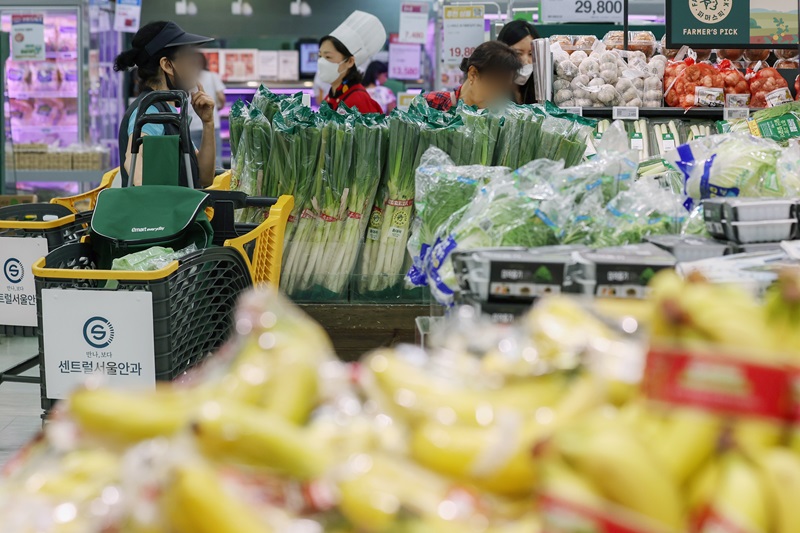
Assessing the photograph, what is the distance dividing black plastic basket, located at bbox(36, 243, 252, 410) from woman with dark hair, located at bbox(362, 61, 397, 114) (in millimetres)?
7364

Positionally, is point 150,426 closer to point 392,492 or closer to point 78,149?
point 392,492

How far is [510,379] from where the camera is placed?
1005 mm

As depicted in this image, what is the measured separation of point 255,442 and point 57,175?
8.24 metres

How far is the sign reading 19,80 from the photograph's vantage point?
6906 mm

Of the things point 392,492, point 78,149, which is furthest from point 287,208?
point 78,149

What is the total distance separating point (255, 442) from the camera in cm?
82

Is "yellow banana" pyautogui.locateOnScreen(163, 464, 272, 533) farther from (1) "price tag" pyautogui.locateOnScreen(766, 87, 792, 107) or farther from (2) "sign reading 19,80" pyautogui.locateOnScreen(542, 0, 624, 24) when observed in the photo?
(2) "sign reading 19,80" pyautogui.locateOnScreen(542, 0, 624, 24)

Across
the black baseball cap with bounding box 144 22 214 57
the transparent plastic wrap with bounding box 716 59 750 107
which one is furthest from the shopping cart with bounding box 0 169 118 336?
the transparent plastic wrap with bounding box 716 59 750 107

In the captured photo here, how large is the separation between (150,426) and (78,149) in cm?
825

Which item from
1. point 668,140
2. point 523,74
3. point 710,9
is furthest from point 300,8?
point 710,9

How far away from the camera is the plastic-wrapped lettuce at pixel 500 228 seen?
6.74 ft

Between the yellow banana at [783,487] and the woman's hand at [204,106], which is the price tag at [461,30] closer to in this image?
the woman's hand at [204,106]

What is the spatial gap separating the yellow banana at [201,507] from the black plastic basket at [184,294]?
1949 millimetres

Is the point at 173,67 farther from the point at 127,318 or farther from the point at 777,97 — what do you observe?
the point at 777,97
